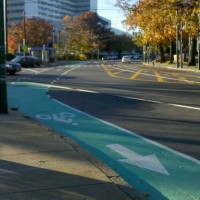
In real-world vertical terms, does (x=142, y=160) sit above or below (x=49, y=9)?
below

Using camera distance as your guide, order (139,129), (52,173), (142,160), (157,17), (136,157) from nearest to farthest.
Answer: (52,173)
(142,160)
(136,157)
(139,129)
(157,17)

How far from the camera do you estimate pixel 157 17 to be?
40.8m

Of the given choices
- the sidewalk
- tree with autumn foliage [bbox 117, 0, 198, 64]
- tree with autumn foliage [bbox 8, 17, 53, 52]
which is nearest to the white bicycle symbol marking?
the sidewalk

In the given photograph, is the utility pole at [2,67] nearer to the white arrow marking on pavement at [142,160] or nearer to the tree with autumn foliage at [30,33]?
the white arrow marking on pavement at [142,160]

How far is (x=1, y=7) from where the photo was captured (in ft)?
36.7

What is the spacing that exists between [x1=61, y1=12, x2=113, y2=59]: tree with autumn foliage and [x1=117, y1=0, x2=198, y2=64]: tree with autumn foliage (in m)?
61.0

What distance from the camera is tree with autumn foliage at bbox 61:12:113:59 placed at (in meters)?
123

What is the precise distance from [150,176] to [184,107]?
→ 769cm

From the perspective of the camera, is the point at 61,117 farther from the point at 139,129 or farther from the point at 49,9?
the point at 49,9

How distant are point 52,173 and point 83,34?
412ft

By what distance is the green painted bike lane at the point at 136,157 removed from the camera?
5.74m

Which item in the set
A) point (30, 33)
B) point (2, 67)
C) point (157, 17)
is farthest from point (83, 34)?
point (2, 67)

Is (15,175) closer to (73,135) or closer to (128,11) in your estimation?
(73,135)

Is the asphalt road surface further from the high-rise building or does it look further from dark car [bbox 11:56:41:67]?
the high-rise building
